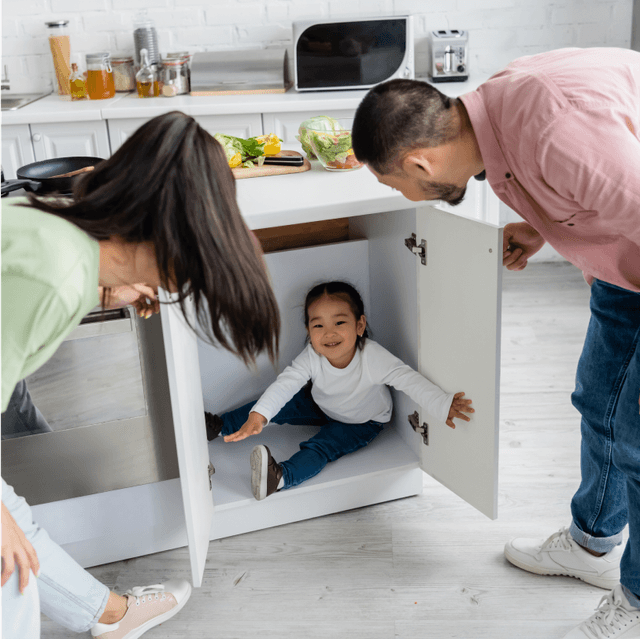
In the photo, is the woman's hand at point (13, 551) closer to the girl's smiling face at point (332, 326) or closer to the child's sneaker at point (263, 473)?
the child's sneaker at point (263, 473)

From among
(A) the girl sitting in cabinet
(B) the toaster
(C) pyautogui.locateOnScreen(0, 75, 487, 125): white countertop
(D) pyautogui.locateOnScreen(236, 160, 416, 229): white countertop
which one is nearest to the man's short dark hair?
(D) pyautogui.locateOnScreen(236, 160, 416, 229): white countertop

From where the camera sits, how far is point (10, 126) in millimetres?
2607

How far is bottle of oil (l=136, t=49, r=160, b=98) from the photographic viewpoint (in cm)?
280

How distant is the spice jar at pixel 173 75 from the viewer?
2783mm

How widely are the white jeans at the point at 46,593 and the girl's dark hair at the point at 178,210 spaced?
46 centimetres

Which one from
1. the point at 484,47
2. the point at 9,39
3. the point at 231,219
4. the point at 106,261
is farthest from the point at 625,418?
the point at 9,39

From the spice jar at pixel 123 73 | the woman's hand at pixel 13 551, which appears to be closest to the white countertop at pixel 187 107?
the spice jar at pixel 123 73

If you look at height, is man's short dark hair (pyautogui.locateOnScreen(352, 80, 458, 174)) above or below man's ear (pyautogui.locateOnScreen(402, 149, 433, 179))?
above

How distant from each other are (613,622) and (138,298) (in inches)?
39.2

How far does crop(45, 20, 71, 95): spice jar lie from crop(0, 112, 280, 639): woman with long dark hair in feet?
7.27

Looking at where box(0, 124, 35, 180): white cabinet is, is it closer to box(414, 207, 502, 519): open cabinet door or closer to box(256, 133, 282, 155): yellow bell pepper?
box(256, 133, 282, 155): yellow bell pepper

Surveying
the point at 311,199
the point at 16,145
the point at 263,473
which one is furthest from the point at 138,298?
the point at 16,145

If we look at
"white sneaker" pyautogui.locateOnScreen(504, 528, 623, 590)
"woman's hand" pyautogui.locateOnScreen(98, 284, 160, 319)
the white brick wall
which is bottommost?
"white sneaker" pyautogui.locateOnScreen(504, 528, 623, 590)

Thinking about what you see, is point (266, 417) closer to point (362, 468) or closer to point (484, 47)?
point (362, 468)
